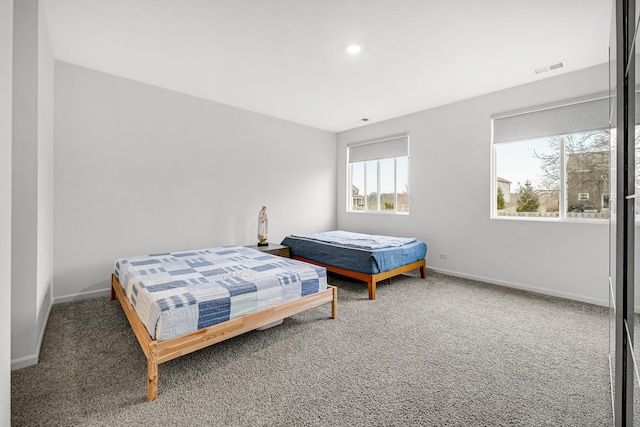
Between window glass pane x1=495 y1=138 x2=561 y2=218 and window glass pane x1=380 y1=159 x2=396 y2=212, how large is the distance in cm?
171

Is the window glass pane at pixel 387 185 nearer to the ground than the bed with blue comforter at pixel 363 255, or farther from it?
farther from it

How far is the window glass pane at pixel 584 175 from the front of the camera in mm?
3100

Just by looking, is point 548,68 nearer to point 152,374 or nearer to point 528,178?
point 528,178

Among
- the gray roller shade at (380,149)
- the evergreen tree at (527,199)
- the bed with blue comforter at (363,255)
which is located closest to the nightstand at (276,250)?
the bed with blue comforter at (363,255)

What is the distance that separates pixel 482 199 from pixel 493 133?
91 centimetres

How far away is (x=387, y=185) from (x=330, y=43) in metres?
3.05

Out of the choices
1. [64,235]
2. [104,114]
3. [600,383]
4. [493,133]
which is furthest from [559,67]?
[64,235]

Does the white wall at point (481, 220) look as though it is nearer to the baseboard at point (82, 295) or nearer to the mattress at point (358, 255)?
the mattress at point (358, 255)

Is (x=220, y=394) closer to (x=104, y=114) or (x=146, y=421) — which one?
(x=146, y=421)

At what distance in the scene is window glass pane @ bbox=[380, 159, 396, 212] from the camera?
5186mm

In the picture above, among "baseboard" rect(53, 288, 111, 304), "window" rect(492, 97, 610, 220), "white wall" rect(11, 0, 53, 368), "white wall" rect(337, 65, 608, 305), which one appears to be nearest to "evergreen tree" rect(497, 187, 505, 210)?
"window" rect(492, 97, 610, 220)

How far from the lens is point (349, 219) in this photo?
A: 5859 mm

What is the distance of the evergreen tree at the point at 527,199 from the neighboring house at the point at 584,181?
330 mm

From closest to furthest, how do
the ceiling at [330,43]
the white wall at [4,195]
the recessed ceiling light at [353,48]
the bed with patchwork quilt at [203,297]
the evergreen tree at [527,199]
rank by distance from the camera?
1. the white wall at [4,195]
2. the bed with patchwork quilt at [203,297]
3. the ceiling at [330,43]
4. the recessed ceiling light at [353,48]
5. the evergreen tree at [527,199]
